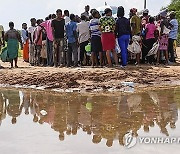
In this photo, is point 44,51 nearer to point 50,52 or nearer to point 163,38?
point 50,52

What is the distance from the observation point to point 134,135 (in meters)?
5.04

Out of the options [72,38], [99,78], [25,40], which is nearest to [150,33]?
[72,38]

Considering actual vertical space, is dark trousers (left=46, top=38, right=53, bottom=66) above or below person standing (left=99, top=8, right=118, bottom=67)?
below

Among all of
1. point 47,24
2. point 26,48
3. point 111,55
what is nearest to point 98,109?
point 111,55

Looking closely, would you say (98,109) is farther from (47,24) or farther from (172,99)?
(47,24)

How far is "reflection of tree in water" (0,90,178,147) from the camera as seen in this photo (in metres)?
5.39

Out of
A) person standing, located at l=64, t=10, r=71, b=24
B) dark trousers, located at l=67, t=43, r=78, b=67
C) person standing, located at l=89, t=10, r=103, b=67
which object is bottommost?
dark trousers, located at l=67, t=43, r=78, b=67

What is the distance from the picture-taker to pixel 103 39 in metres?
10.5

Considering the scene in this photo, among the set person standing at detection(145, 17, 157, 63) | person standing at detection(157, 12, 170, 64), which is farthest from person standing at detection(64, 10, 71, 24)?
person standing at detection(157, 12, 170, 64)

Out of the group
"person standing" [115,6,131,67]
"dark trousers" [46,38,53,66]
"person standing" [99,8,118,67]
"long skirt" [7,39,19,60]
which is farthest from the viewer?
"long skirt" [7,39,19,60]

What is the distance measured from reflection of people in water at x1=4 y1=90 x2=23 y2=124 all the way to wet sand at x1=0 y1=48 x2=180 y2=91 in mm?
866

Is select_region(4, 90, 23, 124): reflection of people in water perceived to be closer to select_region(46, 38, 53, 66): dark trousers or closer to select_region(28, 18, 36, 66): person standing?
select_region(46, 38, 53, 66): dark trousers

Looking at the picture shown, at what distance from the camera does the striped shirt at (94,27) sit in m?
10.8

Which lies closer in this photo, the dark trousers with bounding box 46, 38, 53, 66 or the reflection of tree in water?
the reflection of tree in water
